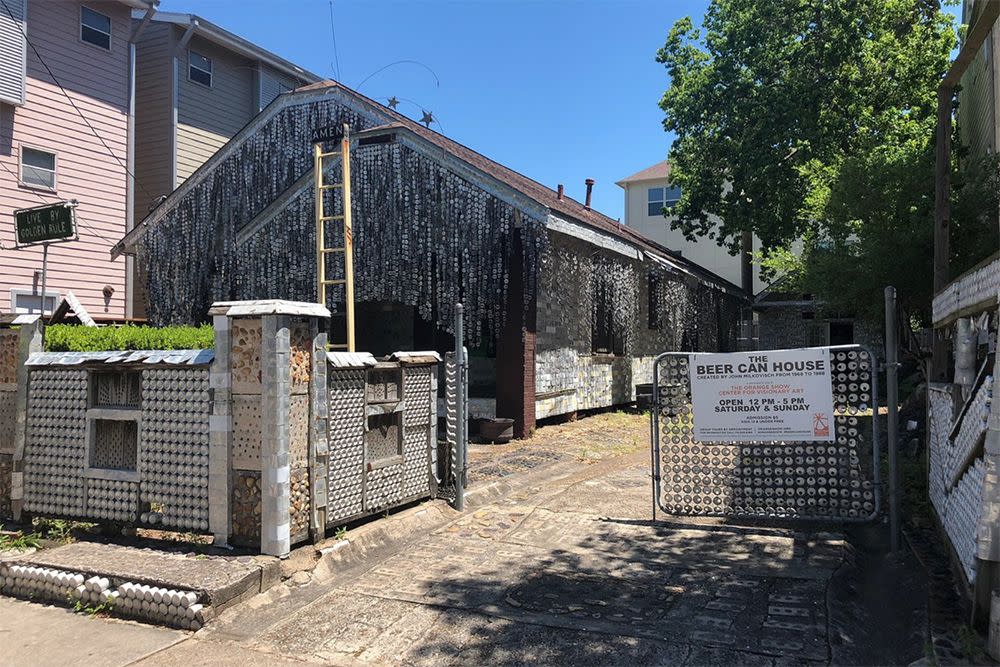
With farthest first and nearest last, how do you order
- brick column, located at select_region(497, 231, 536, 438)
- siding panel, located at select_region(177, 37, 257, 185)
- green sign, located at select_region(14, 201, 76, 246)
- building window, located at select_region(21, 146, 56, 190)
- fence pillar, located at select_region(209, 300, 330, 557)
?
siding panel, located at select_region(177, 37, 257, 185) → building window, located at select_region(21, 146, 56, 190) → brick column, located at select_region(497, 231, 536, 438) → green sign, located at select_region(14, 201, 76, 246) → fence pillar, located at select_region(209, 300, 330, 557)

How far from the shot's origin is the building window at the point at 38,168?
15.4 meters

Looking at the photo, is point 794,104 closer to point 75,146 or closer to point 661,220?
point 661,220

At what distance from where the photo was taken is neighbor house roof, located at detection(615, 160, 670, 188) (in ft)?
109

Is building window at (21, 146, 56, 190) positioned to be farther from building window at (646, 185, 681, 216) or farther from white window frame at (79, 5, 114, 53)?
building window at (646, 185, 681, 216)

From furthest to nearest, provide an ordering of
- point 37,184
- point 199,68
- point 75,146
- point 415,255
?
point 199,68 < point 75,146 < point 37,184 < point 415,255

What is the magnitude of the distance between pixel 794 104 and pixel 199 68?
1662 cm

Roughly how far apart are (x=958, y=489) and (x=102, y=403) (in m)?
6.92

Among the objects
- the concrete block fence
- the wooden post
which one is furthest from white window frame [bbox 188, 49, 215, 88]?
the wooden post

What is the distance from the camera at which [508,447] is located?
463 inches

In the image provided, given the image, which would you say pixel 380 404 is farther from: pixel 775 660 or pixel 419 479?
pixel 775 660

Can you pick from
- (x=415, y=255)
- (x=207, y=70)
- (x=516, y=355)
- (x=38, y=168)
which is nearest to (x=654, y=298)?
(x=516, y=355)

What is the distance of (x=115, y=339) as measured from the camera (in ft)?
30.5

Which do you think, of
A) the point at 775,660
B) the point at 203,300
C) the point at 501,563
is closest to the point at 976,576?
the point at 775,660

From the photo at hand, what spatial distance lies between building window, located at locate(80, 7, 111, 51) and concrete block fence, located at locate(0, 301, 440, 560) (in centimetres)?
1348
